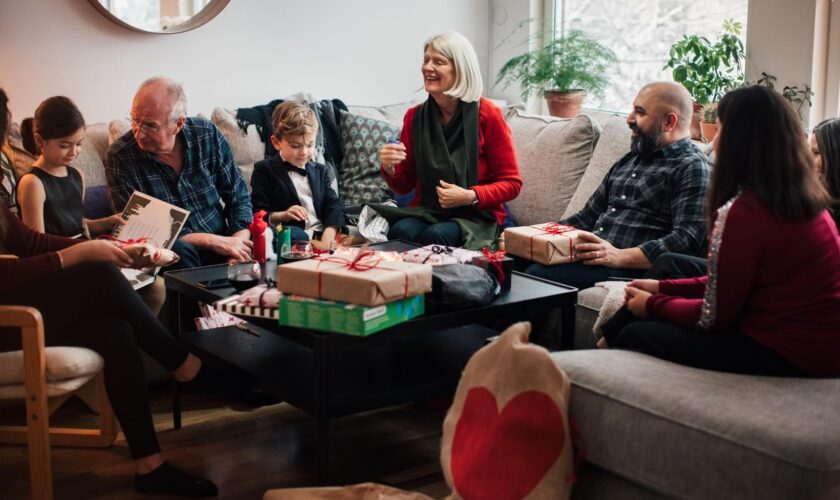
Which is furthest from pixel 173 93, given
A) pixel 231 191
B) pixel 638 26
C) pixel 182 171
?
pixel 638 26

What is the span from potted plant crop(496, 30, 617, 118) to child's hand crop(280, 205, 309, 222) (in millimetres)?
1628

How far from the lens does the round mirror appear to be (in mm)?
4082

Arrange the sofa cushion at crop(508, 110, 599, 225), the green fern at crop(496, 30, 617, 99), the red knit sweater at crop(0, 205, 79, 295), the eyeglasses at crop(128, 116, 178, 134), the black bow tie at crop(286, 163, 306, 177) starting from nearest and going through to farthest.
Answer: the red knit sweater at crop(0, 205, 79, 295) < the eyeglasses at crop(128, 116, 178, 134) < the black bow tie at crop(286, 163, 306, 177) < the sofa cushion at crop(508, 110, 599, 225) < the green fern at crop(496, 30, 617, 99)

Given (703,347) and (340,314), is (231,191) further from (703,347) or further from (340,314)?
(703,347)

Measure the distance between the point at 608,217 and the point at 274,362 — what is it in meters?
1.41

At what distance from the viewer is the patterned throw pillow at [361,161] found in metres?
4.20

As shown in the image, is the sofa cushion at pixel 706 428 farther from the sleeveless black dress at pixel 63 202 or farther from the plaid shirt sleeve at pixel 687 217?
the sleeveless black dress at pixel 63 202

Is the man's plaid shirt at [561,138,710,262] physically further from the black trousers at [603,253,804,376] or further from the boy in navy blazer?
the boy in navy blazer

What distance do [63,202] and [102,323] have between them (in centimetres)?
82

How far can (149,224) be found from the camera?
10.1 ft

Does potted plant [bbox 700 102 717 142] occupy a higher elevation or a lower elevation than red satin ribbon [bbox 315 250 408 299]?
higher

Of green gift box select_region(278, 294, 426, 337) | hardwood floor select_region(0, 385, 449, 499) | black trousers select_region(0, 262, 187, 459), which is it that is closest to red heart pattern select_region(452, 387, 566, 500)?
green gift box select_region(278, 294, 426, 337)

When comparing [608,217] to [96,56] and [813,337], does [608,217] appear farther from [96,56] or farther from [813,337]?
[96,56]

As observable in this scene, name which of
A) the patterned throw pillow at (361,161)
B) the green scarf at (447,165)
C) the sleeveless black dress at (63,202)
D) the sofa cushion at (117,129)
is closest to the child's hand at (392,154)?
the green scarf at (447,165)
